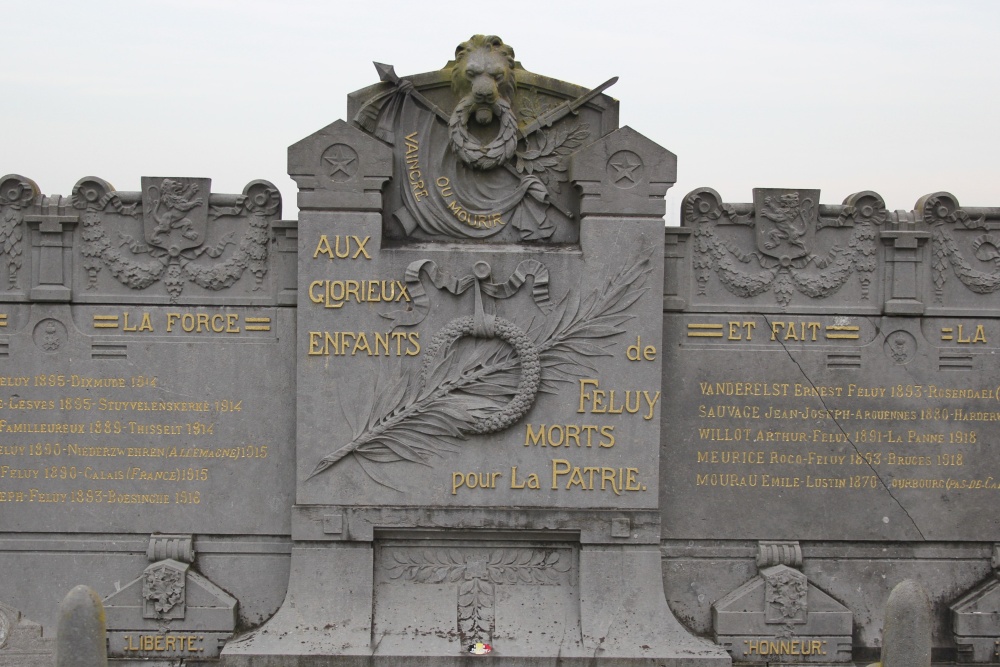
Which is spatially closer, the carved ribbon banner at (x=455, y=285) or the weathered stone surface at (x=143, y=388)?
the carved ribbon banner at (x=455, y=285)

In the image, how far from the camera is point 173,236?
8.12 m

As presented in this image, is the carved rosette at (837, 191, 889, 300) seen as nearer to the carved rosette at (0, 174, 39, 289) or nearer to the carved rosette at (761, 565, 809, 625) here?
the carved rosette at (761, 565, 809, 625)

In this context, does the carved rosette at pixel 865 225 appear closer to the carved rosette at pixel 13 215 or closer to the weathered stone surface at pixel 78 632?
the weathered stone surface at pixel 78 632

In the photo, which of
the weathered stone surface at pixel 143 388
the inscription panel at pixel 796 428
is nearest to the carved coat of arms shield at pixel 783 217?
the inscription panel at pixel 796 428

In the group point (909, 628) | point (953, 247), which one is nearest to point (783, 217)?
point (953, 247)

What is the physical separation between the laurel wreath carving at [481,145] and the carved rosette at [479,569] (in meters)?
3.12

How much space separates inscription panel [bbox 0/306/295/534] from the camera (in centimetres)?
809

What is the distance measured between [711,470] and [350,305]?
3.24m

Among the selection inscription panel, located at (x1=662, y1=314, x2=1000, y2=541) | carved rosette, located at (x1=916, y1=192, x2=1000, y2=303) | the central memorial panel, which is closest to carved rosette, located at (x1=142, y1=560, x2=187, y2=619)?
the central memorial panel

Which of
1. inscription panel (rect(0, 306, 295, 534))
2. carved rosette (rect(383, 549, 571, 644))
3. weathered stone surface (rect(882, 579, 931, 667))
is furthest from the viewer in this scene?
inscription panel (rect(0, 306, 295, 534))

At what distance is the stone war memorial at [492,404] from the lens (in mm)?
7918

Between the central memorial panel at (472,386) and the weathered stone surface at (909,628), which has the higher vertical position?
the central memorial panel at (472,386)

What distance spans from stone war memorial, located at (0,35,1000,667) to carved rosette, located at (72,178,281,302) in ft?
0.08

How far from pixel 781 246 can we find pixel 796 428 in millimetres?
1503
